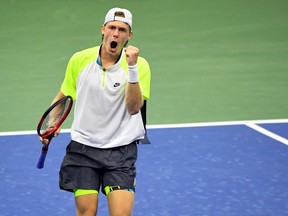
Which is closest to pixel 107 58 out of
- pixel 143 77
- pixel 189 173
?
pixel 143 77

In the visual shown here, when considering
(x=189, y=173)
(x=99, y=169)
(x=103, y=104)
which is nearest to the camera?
(x=103, y=104)

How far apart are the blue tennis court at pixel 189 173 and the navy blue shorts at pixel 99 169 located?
1.66m

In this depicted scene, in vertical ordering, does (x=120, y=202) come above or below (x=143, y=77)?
below

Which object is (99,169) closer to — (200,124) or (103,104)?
(103,104)

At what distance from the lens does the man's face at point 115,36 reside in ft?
21.3

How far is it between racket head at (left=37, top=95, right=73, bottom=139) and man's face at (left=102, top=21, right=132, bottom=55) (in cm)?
52

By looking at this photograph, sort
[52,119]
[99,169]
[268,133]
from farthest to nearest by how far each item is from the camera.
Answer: [268,133]
[52,119]
[99,169]

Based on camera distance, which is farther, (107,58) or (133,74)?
(107,58)

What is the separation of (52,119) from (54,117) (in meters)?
0.03

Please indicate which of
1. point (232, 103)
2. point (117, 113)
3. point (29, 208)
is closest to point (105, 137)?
point (117, 113)

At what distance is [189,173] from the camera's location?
30.5 feet

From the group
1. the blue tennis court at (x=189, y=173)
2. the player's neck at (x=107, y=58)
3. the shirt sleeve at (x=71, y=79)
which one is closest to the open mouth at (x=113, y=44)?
the player's neck at (x=107, y=58)

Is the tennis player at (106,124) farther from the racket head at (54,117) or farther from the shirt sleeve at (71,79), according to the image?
the racket head at (54,117)

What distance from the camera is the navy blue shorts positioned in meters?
6.58
